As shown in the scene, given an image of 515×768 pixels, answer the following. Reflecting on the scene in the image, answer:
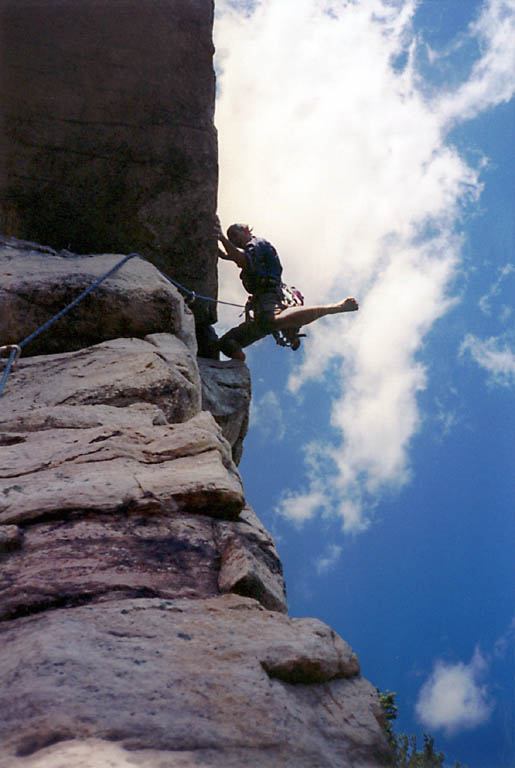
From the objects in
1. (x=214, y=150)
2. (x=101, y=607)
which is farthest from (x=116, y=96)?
(x=101, y=607)

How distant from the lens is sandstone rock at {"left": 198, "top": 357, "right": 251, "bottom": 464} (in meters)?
5.92

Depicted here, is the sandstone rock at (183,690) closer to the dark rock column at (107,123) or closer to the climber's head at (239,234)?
the dark rock column at (107,123)

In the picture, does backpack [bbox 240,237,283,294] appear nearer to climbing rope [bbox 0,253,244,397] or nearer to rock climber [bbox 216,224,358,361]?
rock climber [bbox 216,224,358,361]

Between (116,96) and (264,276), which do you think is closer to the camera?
(116,96)

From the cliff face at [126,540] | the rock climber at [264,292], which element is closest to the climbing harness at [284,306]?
the rock climber at [264,292]

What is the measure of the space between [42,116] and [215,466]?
3.97m

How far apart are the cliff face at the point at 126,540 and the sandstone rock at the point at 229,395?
1.76m

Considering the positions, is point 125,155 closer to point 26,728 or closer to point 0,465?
point 0,465

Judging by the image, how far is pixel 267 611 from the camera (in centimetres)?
169

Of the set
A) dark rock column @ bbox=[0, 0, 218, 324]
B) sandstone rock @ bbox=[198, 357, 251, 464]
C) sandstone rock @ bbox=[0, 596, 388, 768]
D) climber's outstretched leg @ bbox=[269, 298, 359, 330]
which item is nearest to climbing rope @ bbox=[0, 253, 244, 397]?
dark rock column @ bbox=[0, 0, 218, 324]

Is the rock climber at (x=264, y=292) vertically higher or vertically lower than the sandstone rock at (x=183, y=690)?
higher

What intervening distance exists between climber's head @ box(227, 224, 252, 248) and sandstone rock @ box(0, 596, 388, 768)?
506 cm

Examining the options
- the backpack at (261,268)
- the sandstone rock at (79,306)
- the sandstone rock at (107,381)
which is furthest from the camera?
the backpack at (261,268)

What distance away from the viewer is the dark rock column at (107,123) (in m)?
4.88
